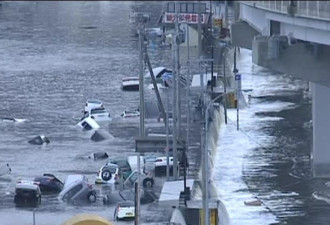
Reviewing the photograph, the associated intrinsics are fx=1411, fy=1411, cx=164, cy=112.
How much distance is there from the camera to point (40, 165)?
18.4 m

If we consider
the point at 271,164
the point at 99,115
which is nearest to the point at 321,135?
the point at 271,164

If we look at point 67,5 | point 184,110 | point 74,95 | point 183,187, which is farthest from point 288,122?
point 67,5

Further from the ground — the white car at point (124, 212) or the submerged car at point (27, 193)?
the white car at point (124, 212)

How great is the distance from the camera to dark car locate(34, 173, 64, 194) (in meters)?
16.4

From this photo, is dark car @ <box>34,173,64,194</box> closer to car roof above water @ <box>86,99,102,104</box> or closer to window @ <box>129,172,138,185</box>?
window @ <box>129,172,138,185</box>

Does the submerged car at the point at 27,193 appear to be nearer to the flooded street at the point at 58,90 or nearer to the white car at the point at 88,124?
the flooded street at the point at 58,90

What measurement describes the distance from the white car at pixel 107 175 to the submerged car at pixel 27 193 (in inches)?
43.4

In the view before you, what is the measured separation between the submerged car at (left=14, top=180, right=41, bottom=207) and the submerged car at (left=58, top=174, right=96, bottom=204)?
0.29 metres

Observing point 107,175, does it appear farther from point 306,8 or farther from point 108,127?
point 108,127

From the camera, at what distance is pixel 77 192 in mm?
15914

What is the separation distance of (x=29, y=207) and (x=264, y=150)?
4708mm

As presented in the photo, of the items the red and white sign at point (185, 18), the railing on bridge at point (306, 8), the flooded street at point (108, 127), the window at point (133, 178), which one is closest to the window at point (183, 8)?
→ the red and white sign at point (185, 18)

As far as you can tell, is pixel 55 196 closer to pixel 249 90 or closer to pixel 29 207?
pixel 29 207

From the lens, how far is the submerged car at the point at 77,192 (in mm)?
15859
